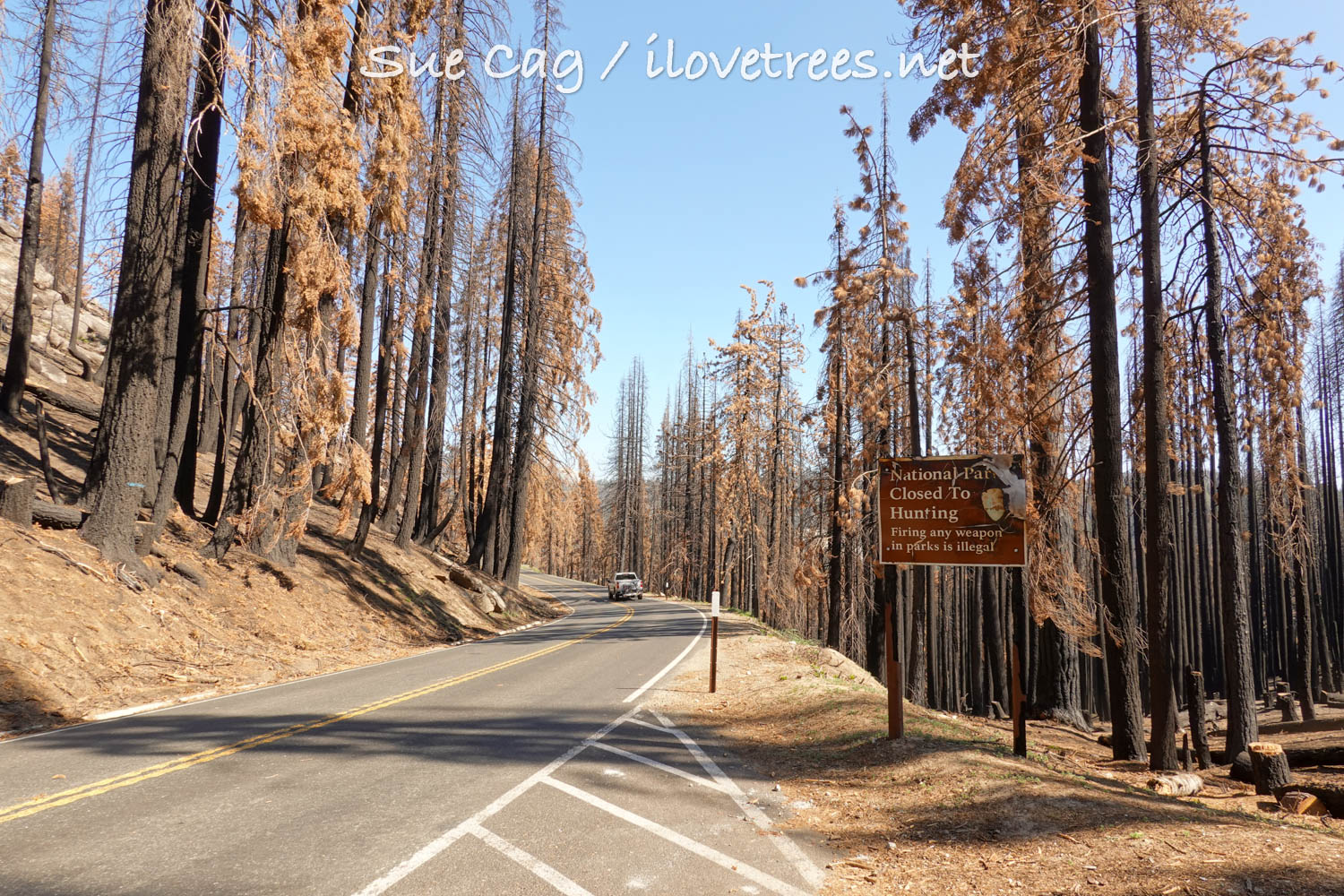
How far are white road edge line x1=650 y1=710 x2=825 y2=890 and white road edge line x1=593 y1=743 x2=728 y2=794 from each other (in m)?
0.08

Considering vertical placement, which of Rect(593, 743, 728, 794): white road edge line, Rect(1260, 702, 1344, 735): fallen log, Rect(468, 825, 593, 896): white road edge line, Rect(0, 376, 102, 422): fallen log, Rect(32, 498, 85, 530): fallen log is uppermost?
Rect(0, 376, 102, 422): fallen log

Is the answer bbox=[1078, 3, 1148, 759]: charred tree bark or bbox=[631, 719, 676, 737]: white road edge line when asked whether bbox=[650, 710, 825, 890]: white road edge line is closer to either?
bbox=[631, 719, 676, 737]: white road edge line

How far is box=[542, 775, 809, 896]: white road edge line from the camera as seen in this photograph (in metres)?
4.69

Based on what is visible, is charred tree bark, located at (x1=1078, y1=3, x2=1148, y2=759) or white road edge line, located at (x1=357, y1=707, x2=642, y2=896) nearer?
white road edge line, located at (x1=357, y1=707, x2=642, y2=896)

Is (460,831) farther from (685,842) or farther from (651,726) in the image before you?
(651,726)

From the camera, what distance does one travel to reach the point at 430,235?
23.9 metres

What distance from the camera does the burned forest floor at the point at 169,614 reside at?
9.44 metres

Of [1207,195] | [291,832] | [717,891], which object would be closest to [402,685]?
[291,832]

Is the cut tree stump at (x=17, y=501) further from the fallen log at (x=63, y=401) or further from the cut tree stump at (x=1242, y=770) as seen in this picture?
the cut tree stump at (x=1242, y=770)

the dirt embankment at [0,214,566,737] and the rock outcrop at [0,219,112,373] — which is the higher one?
the rock outcrop at [0,219,112,373]

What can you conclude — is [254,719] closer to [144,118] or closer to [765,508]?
[144,118]

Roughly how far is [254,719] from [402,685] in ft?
9.51

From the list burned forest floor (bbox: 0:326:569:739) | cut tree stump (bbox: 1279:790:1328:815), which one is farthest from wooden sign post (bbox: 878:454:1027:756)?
burned forest floor (bbox: 0:326:569:739)

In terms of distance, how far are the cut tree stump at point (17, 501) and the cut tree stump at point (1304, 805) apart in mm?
17814
